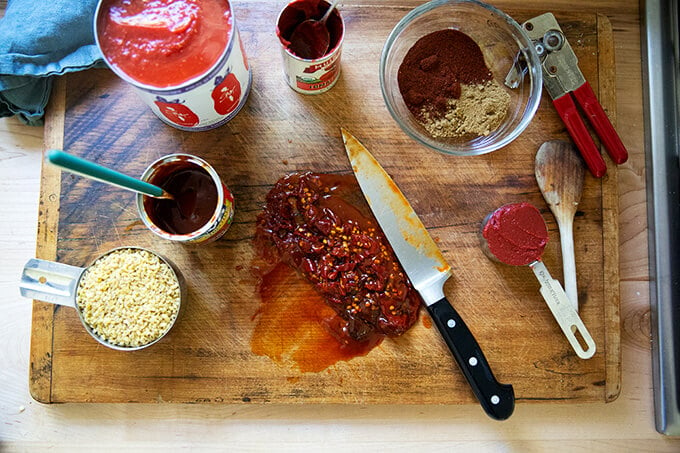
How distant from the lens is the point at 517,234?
117 cm

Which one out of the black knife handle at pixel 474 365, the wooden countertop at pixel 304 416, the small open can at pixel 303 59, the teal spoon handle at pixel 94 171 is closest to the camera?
the teal spoon handle at pixel 94 171

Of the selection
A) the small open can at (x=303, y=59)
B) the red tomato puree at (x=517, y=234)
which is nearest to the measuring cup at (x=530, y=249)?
the red tomato puree at (x=517, y=234)

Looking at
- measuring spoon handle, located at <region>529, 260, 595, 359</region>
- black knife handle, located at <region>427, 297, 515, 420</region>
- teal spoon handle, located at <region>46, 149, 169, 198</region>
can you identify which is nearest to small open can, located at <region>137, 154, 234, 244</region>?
teal spoon handle, located at <region>46, 149, 169, 198</region>

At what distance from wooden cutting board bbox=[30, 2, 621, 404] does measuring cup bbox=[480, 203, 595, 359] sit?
4 centimetres

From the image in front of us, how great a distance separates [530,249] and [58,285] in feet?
3.56

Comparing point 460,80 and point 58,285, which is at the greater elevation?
point 460,80

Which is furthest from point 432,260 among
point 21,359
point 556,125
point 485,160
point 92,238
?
point 21,359

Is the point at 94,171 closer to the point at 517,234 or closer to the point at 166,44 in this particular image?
the point at 166,44

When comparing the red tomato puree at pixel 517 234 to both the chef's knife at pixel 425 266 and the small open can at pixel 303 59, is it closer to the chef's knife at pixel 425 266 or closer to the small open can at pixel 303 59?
the chef's knife at pixel 425 266

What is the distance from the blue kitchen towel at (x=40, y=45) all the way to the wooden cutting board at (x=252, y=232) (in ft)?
0.16

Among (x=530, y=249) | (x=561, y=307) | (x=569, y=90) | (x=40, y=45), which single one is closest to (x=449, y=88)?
(x=569, y=90)

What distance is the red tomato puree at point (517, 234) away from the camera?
117 cm

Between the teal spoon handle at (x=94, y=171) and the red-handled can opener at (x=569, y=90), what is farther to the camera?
the red-handled can opener at (x=569, y=90)

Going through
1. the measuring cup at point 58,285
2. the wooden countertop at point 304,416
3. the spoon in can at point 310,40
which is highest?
the spoon in can at point 310,40
